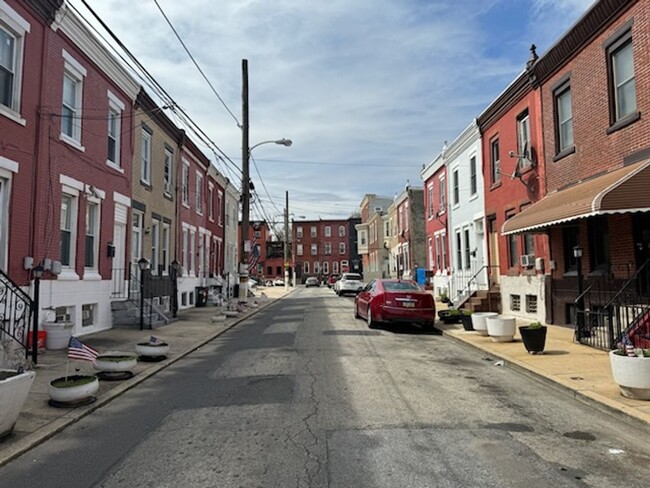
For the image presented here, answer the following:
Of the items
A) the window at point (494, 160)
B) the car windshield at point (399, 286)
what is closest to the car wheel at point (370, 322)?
the car windshield at point (399, 286)

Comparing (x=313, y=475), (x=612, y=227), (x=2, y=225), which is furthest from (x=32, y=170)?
(x=612, y=227)

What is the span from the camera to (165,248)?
21656 mm

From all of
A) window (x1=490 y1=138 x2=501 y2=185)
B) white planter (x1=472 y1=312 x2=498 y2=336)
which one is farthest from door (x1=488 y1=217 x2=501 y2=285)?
white planter (x1=472 y1=312 x2=498 y2=336)

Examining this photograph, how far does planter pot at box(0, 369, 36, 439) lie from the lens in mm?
5105

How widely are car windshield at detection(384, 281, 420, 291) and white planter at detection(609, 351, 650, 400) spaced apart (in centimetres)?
878

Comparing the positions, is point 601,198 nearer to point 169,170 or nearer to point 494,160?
point 494,160

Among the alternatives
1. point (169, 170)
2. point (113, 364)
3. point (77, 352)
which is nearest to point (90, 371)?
point (113, 364)

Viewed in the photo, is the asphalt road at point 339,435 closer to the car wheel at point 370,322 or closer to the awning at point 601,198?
the awning at point 601,198

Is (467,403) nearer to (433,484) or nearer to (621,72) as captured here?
(433,484)

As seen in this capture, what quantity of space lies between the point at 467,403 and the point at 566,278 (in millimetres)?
8477

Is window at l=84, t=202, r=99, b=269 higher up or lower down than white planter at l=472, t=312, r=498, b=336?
higher up

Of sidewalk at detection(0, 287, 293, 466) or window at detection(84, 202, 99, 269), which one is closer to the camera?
sidewalk at detection(0, 287, 293, 466)

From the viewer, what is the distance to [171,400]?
23.5 ft

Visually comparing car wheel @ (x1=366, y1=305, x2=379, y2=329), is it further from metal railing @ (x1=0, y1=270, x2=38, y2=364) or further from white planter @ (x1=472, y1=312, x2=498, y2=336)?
metal railing @ (x1=0, y1=270, x2=38, y2=364)
